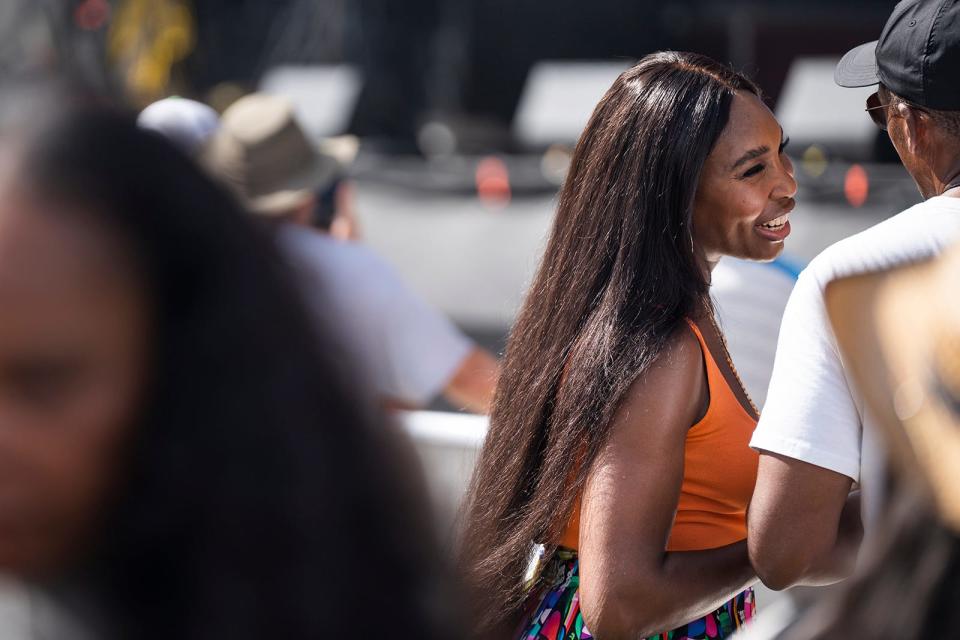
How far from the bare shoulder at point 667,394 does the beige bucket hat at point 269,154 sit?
1.69m

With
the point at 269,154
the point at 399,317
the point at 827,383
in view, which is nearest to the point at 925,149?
the point at 827,383

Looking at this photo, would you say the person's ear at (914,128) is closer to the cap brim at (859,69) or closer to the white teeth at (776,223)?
the cap brim at (859,69)

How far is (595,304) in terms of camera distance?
1.77 metres

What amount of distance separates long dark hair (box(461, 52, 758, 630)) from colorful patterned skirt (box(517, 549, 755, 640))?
3 cm

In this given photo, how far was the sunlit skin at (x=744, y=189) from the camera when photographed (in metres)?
1.80

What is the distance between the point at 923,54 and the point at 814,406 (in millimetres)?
509

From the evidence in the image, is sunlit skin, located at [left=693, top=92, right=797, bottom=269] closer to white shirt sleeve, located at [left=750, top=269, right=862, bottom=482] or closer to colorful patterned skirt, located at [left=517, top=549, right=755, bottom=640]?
white shirt sleeve, located at [left=750, top=269, right=862, bottom=482]

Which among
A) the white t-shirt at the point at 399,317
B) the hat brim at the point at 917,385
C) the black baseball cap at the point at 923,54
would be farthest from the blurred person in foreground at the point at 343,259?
the hat brim at the point at 917,385

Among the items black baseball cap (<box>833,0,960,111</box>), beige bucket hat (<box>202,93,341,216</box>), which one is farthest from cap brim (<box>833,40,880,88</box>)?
beige bucket hat (<box>202,93,341,216</box>)

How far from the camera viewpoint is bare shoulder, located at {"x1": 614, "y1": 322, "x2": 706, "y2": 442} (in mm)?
1615

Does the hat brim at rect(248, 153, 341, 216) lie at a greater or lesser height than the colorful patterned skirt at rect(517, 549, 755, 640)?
lesser

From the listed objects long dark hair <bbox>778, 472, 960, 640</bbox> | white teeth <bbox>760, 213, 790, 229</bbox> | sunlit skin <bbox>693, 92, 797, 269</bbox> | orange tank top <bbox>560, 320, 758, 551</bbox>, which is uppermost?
long dark hair <bbox>778, 472, 960, 640</bbox>

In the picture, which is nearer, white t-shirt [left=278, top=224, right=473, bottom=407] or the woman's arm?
the woman's arm

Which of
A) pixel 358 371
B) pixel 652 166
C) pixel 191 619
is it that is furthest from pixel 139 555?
pixel 652 166
